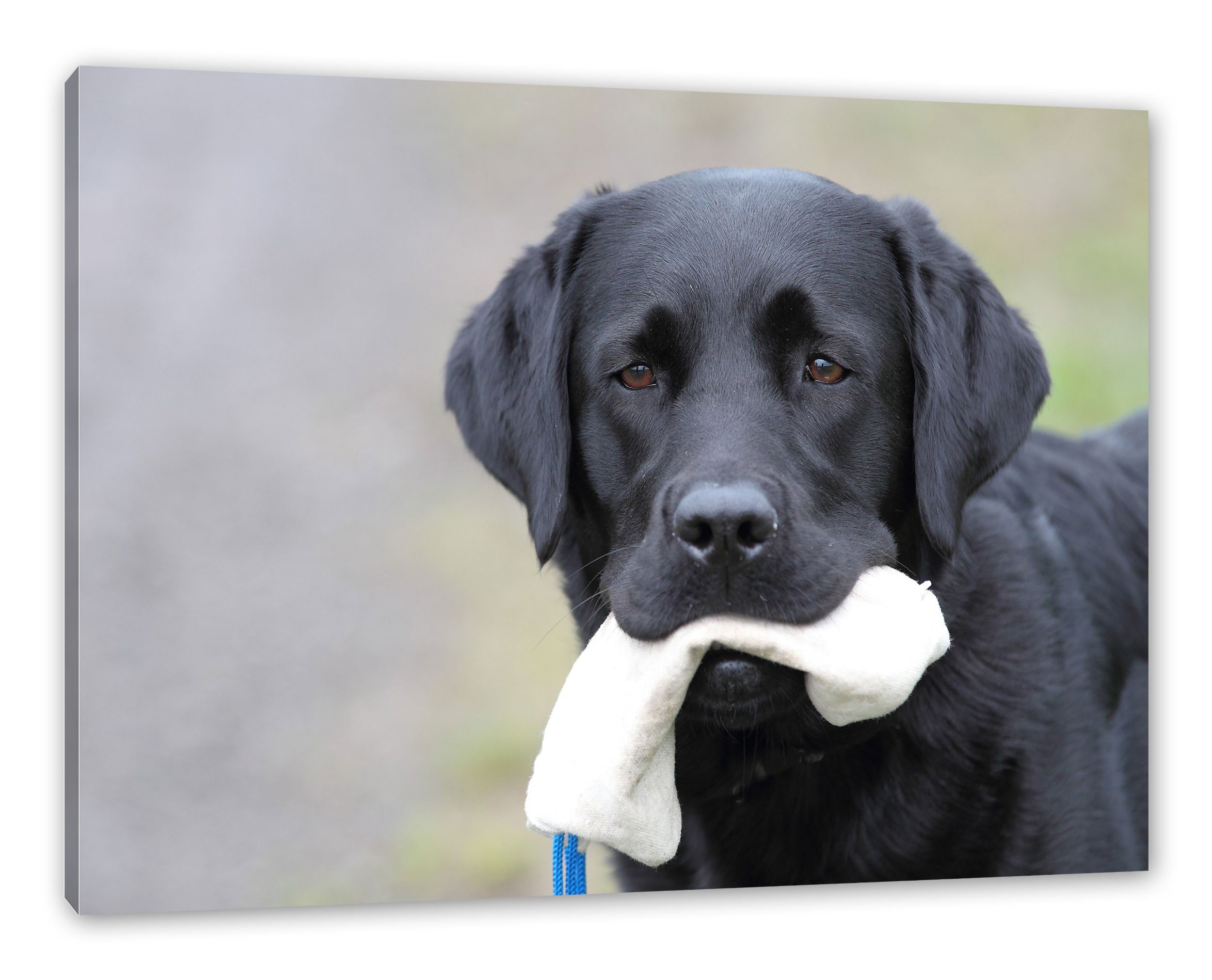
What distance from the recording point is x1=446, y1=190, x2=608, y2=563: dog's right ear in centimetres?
266

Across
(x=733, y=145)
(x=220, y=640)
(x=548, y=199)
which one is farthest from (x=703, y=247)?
(x=220, y=640)

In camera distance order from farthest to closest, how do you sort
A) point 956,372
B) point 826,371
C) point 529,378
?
point 529,378
point 956,372
point 826,371

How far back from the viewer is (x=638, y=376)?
8.42ft

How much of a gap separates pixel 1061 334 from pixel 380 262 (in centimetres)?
251

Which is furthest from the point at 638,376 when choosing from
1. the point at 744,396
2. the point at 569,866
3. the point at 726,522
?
the point at 569,866

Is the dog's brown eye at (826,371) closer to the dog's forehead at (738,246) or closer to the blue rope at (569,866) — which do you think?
the dog's forehead at (738,246)

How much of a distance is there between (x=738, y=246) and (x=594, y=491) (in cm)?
57

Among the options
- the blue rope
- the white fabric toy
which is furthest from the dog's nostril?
the blue rope

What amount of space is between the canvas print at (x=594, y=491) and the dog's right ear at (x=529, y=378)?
0.01 meters

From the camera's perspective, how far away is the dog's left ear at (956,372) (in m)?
2.54

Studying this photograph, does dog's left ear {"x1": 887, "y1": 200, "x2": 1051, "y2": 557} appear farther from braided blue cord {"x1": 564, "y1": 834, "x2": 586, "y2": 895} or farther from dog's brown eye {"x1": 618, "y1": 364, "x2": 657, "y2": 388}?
braided blue cord {"x1": 564, "y1": 834, "x2": 586, "y2": 895}

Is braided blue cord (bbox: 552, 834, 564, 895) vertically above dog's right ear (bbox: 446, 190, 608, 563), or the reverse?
dog's right ear (bbox: 446, 190, 608, 563)

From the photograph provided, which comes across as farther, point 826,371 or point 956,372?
point 956,372

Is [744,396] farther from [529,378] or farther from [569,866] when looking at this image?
[569,866]
